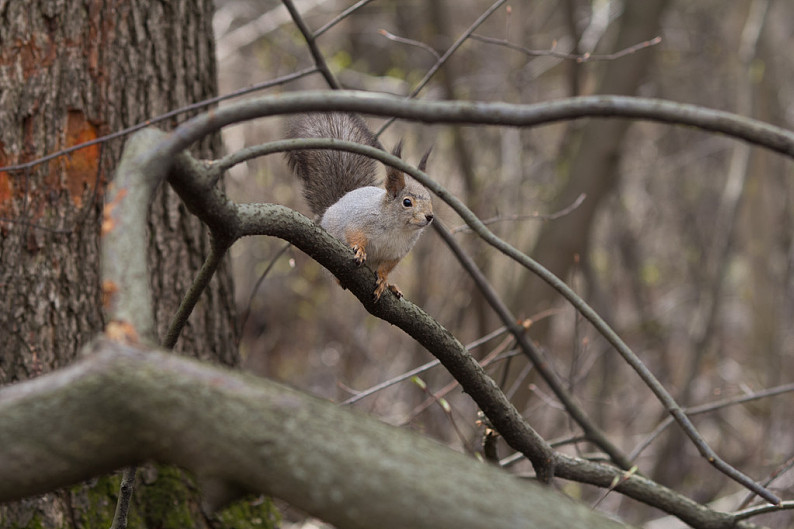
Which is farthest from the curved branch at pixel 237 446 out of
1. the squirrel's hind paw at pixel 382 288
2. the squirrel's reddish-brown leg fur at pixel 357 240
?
the squirrel's reddish-brown leg fur at pixel 357 240

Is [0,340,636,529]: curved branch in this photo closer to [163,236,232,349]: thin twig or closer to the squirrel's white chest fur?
[163,236,232,349]: thin twig

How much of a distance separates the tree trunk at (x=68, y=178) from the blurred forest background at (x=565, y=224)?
2.18 metres

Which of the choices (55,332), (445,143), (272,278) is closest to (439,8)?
(445,143)

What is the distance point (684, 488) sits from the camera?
6090 millimetres

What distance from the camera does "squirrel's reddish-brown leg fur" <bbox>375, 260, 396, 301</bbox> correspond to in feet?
6.91

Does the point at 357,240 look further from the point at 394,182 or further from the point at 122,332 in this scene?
the point at 122,332

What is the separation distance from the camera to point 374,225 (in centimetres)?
246

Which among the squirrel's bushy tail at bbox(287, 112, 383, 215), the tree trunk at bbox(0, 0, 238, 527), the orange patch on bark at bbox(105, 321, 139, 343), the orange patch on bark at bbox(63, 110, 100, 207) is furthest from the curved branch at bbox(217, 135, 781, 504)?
the orange patch on bark at bbox(63, 110, 100, 207)

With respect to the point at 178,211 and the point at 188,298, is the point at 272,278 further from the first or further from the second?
the point at 188,298

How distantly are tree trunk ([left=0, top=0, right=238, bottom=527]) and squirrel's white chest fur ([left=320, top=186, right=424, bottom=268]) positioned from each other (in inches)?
27.8

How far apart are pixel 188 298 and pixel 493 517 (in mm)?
1066

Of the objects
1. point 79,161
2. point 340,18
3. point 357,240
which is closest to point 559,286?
point 357,240

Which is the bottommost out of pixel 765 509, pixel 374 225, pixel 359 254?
pixel 765 509

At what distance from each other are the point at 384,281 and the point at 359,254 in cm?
12
